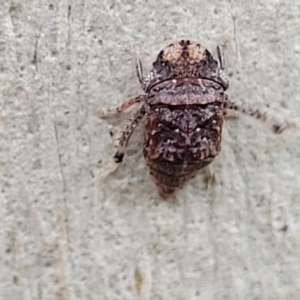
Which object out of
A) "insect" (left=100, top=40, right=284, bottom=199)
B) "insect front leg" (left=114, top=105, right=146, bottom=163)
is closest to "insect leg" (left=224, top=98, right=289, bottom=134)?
"insect" (left=100, top=40, right=284, bottom=199)

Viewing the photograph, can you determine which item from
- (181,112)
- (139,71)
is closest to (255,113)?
(181,112)

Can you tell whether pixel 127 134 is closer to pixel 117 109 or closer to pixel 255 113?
pixel 117 109

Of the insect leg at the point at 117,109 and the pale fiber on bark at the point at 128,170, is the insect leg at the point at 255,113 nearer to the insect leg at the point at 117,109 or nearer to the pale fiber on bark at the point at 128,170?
the pale fiber on bark at the point at 128,170

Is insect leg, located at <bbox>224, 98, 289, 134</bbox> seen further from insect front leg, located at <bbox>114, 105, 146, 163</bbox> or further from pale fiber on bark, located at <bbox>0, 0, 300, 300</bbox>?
insect front leg, located at <bbox>114, 105, 146, 163</bbox>

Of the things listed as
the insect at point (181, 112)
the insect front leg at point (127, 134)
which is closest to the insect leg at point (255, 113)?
the insect at point (181, 112)

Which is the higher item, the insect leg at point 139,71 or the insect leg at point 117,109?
the insect leg at point 139,71

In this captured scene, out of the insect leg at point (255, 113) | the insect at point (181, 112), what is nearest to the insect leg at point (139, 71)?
the insect at point (181, 112)

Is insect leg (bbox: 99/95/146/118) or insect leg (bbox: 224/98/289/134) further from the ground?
insect leg (bbox: 99/95/146/118)
